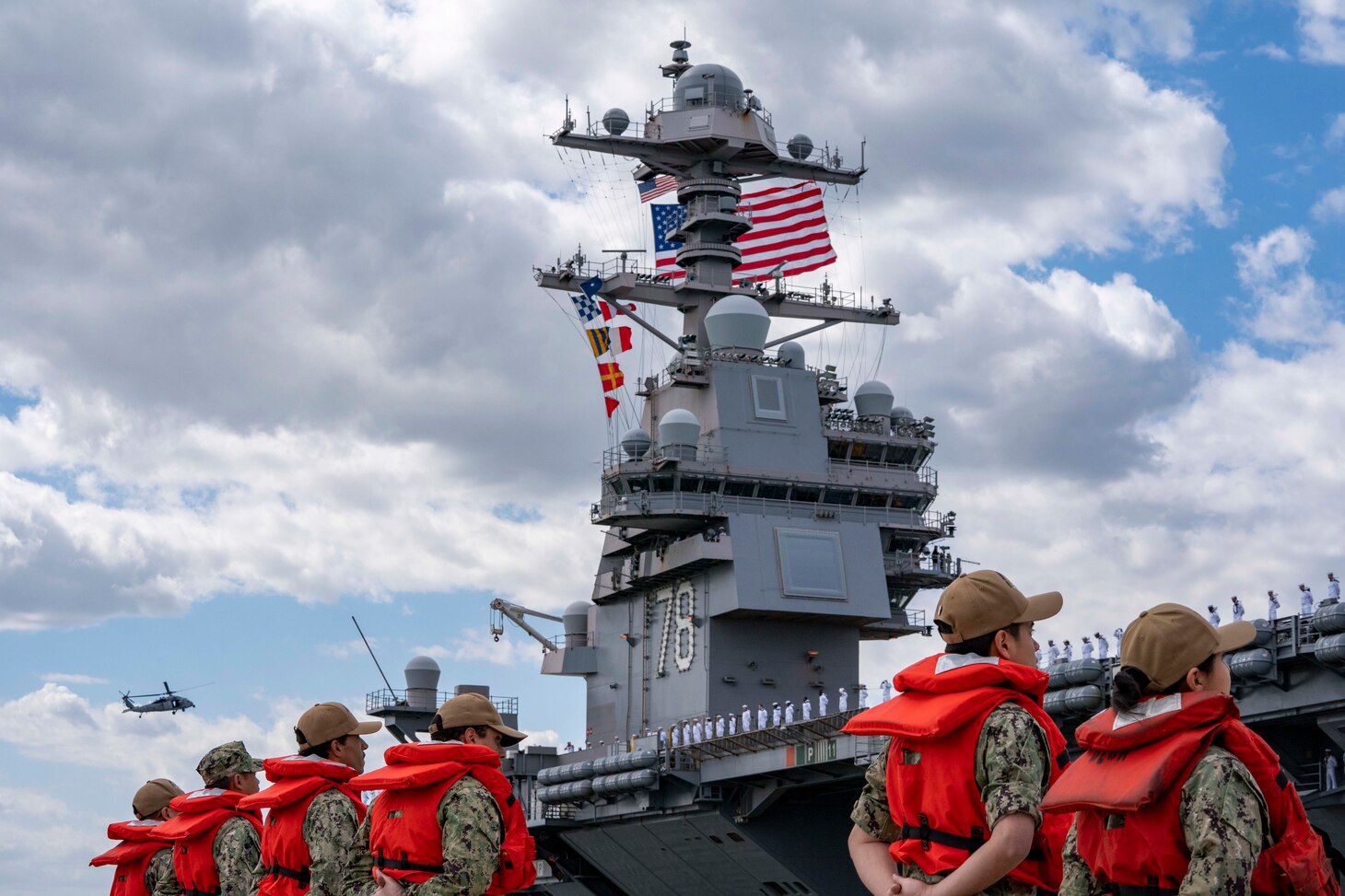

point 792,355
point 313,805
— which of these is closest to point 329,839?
point 313,805

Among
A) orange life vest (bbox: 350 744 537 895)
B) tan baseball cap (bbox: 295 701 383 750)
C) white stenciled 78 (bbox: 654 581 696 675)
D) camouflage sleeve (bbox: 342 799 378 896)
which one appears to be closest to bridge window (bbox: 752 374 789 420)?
white stenciled 78 (bbox: 654 581 696 675)

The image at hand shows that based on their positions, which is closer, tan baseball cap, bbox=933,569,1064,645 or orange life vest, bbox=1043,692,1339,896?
orange life vest, bbox=1043,692,1339,896

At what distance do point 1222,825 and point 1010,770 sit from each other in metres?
0.83

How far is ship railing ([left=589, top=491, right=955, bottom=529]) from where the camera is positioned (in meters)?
31.3

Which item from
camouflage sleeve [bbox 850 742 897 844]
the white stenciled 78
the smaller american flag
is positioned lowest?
camouflage sleeve [bbox 850 742 897 844]

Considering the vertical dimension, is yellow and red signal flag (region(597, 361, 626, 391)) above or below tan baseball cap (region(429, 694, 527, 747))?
above

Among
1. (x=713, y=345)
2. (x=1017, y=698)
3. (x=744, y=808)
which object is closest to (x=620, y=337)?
(x=713, y=345)

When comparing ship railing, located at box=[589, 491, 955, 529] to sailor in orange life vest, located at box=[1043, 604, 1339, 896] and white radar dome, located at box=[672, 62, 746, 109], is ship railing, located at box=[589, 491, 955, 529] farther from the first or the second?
sailor in orange life vest, located at box=[1043, 604, 1339, 896]

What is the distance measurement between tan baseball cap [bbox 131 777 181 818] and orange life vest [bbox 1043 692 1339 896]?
9.01 metres

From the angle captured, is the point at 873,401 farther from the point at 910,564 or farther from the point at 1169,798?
the point at 1169,798

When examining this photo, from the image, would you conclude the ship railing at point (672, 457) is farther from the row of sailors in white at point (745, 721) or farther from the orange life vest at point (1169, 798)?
the orange life vest at point (1169, 798)

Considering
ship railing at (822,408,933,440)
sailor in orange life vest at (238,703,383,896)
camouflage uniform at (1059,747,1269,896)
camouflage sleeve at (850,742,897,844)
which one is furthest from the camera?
ship railing at (822,408,933,440)

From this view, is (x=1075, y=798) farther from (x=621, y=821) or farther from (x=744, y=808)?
(x=621, y=821)

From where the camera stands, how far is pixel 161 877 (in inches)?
418
